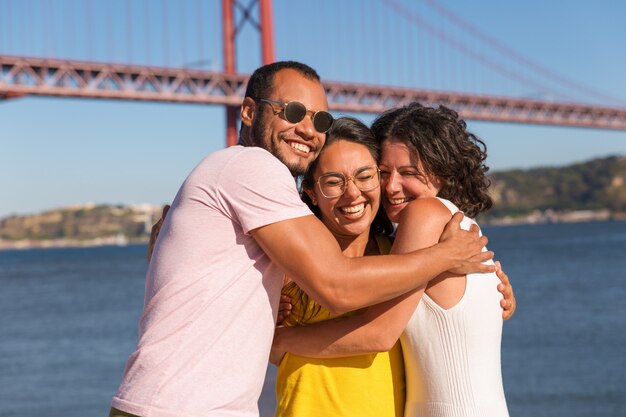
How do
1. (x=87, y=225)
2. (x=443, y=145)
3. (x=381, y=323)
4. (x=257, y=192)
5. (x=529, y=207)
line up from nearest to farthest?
(x=257, y=192)
(x=381, y=323)
(x=443, y=145)
(x=529, y=207)
(x=87, y=225)

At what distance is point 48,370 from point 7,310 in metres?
14.6

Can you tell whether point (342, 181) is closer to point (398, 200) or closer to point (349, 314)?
point (398, 200)

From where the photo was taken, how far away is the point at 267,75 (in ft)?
6.33

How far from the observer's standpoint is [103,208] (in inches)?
3863

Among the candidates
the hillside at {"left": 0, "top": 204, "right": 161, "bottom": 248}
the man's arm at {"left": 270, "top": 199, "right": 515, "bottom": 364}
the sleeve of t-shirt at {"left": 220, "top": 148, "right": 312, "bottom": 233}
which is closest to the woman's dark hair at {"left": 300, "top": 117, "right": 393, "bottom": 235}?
the man's arm at {"left": 270, "top": 199, "right": 515, "bottom": 364}

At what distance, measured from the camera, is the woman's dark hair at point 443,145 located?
2.03 metres

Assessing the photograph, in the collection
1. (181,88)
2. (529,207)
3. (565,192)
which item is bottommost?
(529,207)

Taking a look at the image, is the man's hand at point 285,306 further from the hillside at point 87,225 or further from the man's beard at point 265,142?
the hillside at point 87,225

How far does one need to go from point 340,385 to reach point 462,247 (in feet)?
1.15

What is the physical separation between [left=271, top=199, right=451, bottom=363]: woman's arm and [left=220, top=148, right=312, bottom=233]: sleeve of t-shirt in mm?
258

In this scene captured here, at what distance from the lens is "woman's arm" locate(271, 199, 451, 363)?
1.82 m

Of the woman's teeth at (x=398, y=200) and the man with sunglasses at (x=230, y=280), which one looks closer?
the man with sunglasses at (x=230, y=280)

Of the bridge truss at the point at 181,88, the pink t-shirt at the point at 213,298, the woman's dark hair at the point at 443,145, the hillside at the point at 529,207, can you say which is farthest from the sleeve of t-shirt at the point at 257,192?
the hillside at the point at 529,207

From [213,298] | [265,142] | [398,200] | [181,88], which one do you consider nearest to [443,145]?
[398,200]
